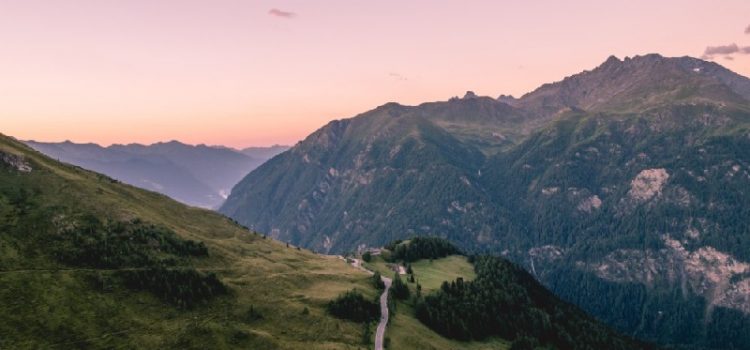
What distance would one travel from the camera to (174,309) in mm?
143000

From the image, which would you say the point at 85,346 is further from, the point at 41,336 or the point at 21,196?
the point at 21,196

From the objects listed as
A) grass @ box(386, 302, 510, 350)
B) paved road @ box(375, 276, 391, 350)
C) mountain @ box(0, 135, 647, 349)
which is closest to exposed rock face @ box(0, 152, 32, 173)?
mountain @ box(0, 135, 647, 349)

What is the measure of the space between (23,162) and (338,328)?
131380 mm

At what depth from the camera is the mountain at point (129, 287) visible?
124188 millimetres

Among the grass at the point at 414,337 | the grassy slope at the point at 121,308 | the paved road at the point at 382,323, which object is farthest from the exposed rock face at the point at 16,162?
the grass at the point at 414,337

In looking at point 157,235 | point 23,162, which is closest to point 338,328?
point 157,235

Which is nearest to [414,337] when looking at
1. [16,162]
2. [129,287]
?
[129,287]

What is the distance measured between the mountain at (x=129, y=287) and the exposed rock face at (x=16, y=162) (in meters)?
0.31

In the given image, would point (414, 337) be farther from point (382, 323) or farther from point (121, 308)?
point (121, 308)

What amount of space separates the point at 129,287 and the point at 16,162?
79914mm

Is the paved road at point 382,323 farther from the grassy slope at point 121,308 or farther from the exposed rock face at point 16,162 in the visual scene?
the exposed rock face at point 16,162

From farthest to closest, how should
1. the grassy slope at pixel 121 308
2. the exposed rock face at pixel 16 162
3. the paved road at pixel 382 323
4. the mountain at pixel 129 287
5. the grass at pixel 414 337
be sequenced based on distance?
the exposed rock face at pixel 16 162
the grass at pixel 414 337
the paved road at pixel 382 323
the mountain at pixel 129 287
the grassy slope at pixel 121 308

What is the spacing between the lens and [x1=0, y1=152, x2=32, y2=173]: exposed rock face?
182475 mm

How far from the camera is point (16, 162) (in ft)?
604
